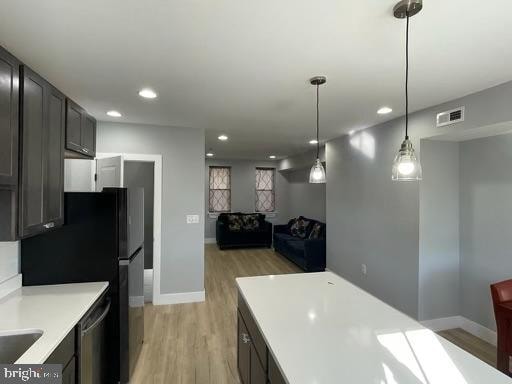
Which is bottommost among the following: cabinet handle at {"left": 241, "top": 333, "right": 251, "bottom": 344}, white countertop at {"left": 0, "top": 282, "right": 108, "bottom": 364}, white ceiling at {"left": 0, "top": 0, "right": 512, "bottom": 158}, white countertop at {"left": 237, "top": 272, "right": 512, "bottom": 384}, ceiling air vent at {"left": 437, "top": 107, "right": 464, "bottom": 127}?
cabinet handle at {"left": 241, "top": 333, "right": 251, "bottom": 344}

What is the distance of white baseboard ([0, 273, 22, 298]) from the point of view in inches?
70.4

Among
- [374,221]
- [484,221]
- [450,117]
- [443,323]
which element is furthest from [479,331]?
[450,117]

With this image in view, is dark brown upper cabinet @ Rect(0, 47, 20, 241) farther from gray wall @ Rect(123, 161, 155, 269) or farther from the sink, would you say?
gray wall @ Rect(123, 161, 155, 269)

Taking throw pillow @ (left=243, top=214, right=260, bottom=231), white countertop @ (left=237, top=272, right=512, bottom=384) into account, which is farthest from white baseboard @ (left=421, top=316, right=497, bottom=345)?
throw pillow @ (left=243, top=214, right=260, bottom=231)

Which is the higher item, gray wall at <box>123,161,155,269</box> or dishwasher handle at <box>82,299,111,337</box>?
gray wall at <box>123,161,155,269</box>

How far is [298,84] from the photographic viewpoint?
7.50 ft

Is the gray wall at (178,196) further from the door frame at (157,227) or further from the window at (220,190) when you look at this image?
the window at (220,190)

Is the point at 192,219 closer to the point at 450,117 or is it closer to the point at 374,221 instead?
the point at 374,221

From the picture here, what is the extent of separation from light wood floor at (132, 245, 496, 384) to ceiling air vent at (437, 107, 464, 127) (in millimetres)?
2290

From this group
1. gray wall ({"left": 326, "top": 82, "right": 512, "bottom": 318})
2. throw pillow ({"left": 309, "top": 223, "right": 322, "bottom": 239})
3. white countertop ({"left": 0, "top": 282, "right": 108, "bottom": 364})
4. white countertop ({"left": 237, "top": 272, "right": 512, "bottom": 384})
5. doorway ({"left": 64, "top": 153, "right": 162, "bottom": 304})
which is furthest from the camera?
throw pillow ({"left": 309, "top": 223, "right": 322, "bottom": 239})

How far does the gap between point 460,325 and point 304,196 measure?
178 inches

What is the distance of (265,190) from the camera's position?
27.9 ft

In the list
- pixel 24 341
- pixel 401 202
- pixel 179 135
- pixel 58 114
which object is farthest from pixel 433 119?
pixel 24 341

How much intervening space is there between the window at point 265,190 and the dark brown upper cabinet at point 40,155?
659cm
